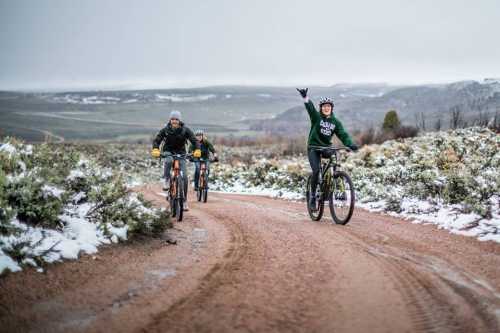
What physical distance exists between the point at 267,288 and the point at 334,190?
5.11 m

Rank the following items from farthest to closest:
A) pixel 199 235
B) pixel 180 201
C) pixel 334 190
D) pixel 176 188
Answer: pixel 176 188, pixel 180 201, pixel 334 190, pixel 199 235

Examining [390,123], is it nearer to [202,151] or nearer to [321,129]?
[202,151]

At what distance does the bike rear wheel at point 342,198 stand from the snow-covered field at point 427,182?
1805 mm

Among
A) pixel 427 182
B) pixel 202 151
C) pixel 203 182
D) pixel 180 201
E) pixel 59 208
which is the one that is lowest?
pixel 203 182

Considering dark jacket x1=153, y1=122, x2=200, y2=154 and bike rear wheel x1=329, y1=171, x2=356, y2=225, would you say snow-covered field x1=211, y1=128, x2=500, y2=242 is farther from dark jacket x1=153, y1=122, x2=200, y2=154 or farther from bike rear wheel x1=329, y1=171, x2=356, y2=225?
dark jacket x1=153, y1=122, x2=200, y2=154

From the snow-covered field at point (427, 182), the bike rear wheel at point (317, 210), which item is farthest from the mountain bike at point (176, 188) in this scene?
the snow-covered field at point (427, 182)

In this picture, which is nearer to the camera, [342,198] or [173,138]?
[342,198]

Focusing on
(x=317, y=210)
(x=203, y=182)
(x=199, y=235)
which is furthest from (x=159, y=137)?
(x=203, y=182)

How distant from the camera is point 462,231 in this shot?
8.77 m

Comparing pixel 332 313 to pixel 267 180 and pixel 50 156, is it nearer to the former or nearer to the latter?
pixel 50 156

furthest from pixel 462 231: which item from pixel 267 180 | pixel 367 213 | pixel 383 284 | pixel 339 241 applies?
pixel 267 180

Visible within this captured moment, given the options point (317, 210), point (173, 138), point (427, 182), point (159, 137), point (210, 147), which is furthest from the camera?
point (210, 147)

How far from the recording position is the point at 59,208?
6.38 m

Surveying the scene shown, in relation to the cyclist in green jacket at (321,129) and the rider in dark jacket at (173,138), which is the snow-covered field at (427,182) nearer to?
the cyclist in green jacket at (321,129)
